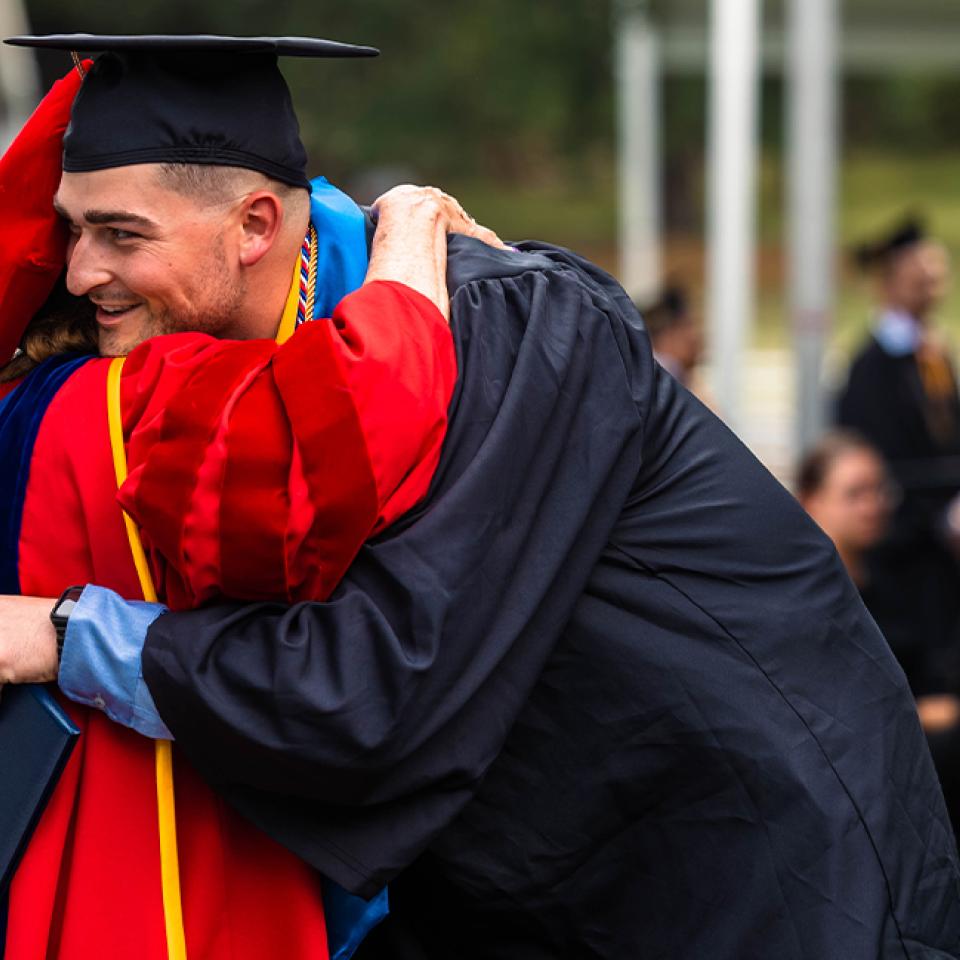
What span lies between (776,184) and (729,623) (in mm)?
36212

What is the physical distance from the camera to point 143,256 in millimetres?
2152

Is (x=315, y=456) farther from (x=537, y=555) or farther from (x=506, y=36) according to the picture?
(x=506, y=36)

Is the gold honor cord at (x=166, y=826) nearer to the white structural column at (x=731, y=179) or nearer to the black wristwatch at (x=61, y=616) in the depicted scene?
the black wristwatch at (x=61, y=616)

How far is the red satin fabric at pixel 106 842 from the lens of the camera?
2113 mm

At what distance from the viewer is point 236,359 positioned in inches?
80.6

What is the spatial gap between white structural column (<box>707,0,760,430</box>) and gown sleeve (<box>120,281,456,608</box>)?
24.2 feet

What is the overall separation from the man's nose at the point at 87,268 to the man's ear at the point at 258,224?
0.58 ft

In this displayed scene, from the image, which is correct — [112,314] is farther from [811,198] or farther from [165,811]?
[811,198]

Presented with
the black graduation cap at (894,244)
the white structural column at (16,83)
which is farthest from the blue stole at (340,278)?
the white structural column at (16,83)

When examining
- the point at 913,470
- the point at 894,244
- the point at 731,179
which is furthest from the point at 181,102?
the point at 731,179

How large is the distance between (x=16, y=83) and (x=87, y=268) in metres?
16.8

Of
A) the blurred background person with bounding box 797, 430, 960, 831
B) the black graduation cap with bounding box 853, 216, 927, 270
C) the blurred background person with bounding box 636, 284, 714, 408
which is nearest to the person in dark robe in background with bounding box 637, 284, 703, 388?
the blurred background person with bounding box 636, 284, 714, 408

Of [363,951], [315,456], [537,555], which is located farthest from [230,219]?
[363,951]

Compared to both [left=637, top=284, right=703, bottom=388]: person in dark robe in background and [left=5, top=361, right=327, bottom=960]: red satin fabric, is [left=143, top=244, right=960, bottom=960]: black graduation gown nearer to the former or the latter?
[left=5, top=361, right=327, bottom=960]: red satin fabric
